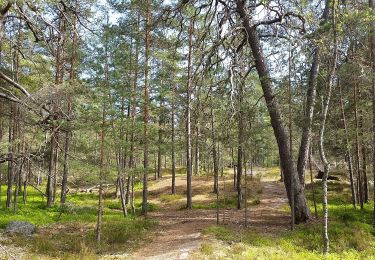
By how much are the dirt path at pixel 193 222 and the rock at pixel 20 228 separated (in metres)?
5.03

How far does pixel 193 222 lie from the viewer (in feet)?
50.6

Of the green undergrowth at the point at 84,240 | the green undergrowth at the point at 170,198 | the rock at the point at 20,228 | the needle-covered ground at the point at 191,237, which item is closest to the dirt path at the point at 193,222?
the needle-covered ground at the point at 191,237

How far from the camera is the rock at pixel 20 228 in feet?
40.9

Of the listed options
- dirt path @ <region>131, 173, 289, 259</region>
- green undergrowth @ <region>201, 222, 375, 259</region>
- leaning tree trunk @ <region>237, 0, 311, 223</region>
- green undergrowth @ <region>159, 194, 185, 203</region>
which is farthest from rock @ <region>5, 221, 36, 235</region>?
green undergrowth @ <region>159, 194, 185, 203</region>

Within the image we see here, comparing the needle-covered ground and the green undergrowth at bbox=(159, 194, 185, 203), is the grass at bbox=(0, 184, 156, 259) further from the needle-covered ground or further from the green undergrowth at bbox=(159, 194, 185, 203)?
the green undergrowth at bbox=(159, 194, 185, 203)

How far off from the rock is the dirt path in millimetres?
5030

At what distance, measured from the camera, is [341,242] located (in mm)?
10953

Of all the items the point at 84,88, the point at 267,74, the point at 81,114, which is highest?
the point at 267,74

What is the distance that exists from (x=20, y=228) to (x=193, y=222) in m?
7.50

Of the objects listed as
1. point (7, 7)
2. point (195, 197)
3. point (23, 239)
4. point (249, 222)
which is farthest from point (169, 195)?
point (7, 7)

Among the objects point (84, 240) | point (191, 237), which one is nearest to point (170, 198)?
point (191, 237)

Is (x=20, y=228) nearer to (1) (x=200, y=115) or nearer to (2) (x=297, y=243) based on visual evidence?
(1) (x=200, y=115)

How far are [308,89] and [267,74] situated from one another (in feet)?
6.18

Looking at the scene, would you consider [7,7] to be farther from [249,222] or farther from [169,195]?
[169,195]
